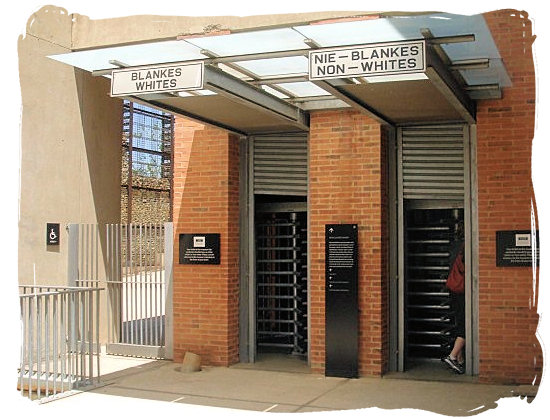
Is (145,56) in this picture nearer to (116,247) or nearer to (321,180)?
(321,180)

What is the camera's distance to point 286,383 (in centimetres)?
954

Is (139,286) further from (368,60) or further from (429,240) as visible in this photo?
(368,60)

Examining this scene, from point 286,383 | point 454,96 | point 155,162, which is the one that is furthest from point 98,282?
point 155,162

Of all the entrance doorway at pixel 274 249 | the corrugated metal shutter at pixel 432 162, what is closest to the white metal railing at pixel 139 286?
the entrance doorway at pixel 274 249

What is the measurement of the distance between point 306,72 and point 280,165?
2.88 metres

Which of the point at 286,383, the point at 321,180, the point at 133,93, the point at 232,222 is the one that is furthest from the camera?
the point at 232,222

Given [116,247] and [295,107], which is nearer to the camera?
[295,107]

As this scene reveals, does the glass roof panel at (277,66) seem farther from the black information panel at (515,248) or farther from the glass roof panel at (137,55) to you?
the black information panel at (515,248)

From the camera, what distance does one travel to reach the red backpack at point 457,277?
9.95 meters

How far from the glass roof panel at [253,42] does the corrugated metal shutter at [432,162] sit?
3.41 m

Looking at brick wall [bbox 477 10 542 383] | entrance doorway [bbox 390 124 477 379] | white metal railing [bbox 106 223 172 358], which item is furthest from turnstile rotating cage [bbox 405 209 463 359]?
white metal railing [bbox 106 223 172 358]

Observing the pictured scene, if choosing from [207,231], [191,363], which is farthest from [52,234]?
[191,363]

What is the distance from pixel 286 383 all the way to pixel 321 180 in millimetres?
2970

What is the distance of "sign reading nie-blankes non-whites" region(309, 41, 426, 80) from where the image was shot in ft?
22.1
